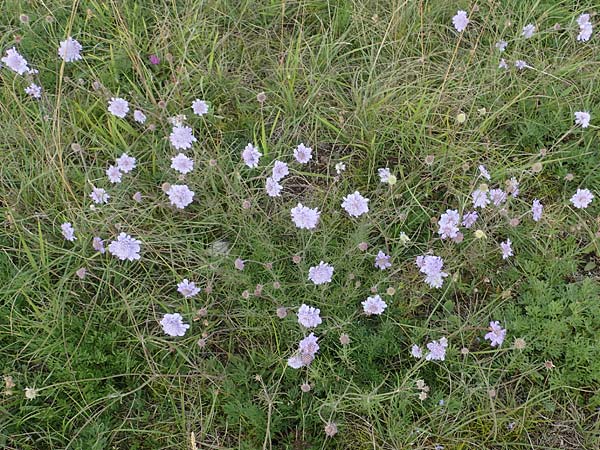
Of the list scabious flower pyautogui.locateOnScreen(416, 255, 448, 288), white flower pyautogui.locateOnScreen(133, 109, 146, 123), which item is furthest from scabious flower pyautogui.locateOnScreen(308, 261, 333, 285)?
white flower pyautogui.locateOnScreen(133, 109, 146, 123)

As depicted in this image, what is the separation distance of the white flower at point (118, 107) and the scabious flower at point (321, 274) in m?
0.91

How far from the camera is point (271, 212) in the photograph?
2.11 metres

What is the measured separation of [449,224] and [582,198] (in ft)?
1.71

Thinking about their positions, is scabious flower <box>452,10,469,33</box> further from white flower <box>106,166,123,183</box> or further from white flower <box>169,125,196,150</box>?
white flower <box>106,166,123,183</box>

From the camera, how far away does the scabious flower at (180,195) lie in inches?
74.9

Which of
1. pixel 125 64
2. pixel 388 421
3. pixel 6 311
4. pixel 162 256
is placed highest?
pixel 125 64

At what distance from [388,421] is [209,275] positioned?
0.75 m

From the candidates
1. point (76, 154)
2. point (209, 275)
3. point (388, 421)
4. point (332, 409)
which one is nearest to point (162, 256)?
point (209, 275)

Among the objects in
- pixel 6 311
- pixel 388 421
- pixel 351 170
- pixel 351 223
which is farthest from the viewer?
pixel 351 170

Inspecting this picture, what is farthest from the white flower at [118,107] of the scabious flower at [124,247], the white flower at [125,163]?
the scabious flower at [124,247]

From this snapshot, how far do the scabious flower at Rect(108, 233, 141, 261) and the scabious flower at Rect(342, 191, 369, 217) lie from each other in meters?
0.69

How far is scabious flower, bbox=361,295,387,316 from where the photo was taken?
182 cm

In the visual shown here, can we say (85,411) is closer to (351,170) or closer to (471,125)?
(351,170)

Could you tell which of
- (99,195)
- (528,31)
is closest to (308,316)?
(99,195)
